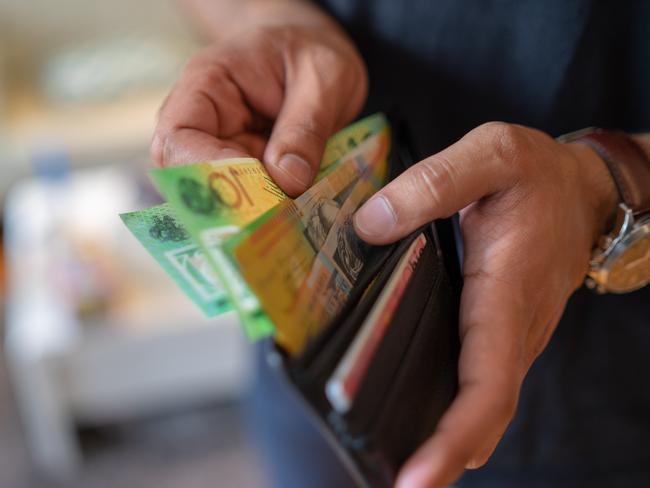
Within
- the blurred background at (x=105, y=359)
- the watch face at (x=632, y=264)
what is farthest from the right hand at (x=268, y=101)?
the blurred background at (x=105, y=359)

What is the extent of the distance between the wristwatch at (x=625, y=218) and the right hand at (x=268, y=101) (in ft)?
0.65

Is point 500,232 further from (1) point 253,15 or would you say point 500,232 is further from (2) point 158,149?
(1) point 253,15

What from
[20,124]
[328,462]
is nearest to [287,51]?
[328,462]

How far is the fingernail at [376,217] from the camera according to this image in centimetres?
42

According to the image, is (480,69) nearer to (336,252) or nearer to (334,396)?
(336,252)

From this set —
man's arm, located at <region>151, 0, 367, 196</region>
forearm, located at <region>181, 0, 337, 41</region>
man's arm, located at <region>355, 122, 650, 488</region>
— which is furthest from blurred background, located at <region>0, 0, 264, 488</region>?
man's arm, located at <region>355, 122, 650, 488</region>

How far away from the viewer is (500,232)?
449mm

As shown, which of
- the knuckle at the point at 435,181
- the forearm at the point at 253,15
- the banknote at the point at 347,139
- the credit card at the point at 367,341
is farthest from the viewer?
the forearm at the point at 253,15

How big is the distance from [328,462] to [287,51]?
0.46 metres

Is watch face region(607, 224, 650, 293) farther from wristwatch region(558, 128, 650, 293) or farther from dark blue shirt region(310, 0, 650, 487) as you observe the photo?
dark blue shirt region(310, 0, 650, 487)

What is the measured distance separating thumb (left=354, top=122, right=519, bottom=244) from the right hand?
0.23ft

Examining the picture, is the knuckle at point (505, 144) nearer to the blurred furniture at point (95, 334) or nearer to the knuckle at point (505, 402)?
the knuckle at point (505, 402)

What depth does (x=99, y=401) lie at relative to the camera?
1.55 meters

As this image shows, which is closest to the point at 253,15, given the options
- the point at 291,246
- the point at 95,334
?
the point at 291,246
